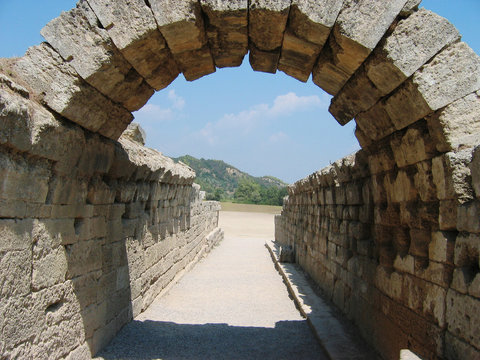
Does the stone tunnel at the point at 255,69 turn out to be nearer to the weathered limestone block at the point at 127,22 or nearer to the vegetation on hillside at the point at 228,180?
the weathered limestone block at the point at 127,22

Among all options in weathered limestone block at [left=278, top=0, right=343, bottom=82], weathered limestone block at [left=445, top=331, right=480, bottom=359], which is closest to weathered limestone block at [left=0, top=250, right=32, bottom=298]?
weathered limestone block at [left=278, top=0, right=343, bottom=82]

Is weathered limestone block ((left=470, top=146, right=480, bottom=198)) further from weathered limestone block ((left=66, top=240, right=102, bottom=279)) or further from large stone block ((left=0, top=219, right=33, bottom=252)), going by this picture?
weathered limestone block ((left=66, top=240, right=102, bottom=279))

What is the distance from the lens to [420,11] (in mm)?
3371

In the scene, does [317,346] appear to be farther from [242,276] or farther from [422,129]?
[242,276]

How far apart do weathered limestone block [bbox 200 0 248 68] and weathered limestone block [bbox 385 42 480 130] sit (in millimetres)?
1650

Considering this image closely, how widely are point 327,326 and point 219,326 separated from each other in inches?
64.6

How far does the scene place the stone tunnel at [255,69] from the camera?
125 inches

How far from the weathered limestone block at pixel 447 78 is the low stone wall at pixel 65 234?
3.19 m

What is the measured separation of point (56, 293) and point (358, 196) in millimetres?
4033

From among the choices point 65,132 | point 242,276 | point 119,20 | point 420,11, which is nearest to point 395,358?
point 420,11

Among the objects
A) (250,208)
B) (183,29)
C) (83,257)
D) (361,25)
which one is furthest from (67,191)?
(250,208)

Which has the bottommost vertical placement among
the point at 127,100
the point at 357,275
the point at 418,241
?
the point at 357,275

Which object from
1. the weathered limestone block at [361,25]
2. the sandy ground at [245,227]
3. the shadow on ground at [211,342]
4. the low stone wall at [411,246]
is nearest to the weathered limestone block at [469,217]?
the low stone wall at [411,246]

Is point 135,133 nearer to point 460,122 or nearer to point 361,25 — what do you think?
point 361,25
